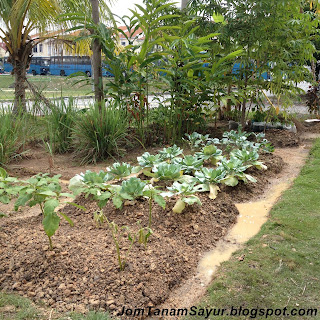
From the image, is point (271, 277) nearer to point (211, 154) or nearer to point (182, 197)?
point (182, 197)

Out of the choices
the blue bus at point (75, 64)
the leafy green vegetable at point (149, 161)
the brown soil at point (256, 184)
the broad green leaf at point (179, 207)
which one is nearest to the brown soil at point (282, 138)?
the brown soil at point (256, 184)

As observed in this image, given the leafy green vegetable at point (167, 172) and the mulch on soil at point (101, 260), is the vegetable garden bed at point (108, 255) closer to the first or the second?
the mulch on soil at point (101, 260)

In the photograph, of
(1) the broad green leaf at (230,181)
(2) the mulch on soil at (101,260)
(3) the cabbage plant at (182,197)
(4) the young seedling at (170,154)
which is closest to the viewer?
(2) the mulch on soil at (101,260)

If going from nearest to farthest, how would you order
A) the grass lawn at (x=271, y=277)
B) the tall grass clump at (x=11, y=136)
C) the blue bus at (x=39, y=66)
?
the grass lawn at (x=271, y=277), the tall grass clump at (x=11, y=136), the blue bus at (x=39, y=66)

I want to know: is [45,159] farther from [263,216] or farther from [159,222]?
[263,216]

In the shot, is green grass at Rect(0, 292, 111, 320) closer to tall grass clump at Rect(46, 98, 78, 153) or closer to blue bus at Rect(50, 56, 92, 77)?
tall grass clump at Rect(46, 98, 78, 153)

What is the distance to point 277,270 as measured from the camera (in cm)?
253

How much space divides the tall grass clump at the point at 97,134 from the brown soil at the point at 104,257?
163 cm

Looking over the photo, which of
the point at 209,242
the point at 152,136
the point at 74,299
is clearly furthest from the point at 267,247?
the point at 152,136

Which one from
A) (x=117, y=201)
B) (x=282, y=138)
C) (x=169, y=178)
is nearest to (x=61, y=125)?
(x=169, y=178)

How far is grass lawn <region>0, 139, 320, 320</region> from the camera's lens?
214 cm

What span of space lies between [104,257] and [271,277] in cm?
112

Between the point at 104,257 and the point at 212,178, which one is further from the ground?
the point at 212,178

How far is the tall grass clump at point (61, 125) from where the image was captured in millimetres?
5584
